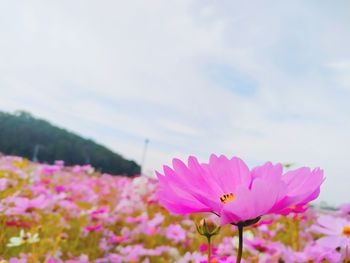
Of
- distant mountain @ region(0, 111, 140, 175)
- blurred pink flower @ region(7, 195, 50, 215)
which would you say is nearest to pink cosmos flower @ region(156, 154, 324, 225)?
blurred pink flower @ region(7, 195, 50, 215)

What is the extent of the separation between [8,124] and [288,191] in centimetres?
1588

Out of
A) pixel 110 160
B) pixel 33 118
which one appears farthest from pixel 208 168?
pixel 33 118

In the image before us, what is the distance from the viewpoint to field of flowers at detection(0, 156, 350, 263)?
806 mm

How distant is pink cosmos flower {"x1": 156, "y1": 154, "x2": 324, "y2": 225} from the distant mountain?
1396cm

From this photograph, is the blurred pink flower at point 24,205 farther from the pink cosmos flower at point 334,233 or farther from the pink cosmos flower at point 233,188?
the pink cosmos flower at point 233,188

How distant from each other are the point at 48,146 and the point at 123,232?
1403 cm

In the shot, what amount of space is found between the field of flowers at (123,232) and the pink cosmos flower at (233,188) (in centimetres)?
5

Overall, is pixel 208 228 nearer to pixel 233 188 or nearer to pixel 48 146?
pixel 233 188

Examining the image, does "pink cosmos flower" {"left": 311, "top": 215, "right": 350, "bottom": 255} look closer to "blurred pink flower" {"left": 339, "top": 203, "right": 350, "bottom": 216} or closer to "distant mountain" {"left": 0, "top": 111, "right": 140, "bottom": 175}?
"blurred pink flower" {"left": 339, "top": 203, "right": 350, "bottom": 216}

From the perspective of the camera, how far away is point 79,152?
1547 cm

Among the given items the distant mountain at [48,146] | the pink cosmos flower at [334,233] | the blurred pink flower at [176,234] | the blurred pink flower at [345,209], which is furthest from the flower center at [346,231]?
the distant mountain at [48,146]

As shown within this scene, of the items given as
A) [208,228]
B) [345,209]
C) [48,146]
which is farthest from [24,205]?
[48,146]

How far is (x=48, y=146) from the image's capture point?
604 inches

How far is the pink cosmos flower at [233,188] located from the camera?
349 mm
